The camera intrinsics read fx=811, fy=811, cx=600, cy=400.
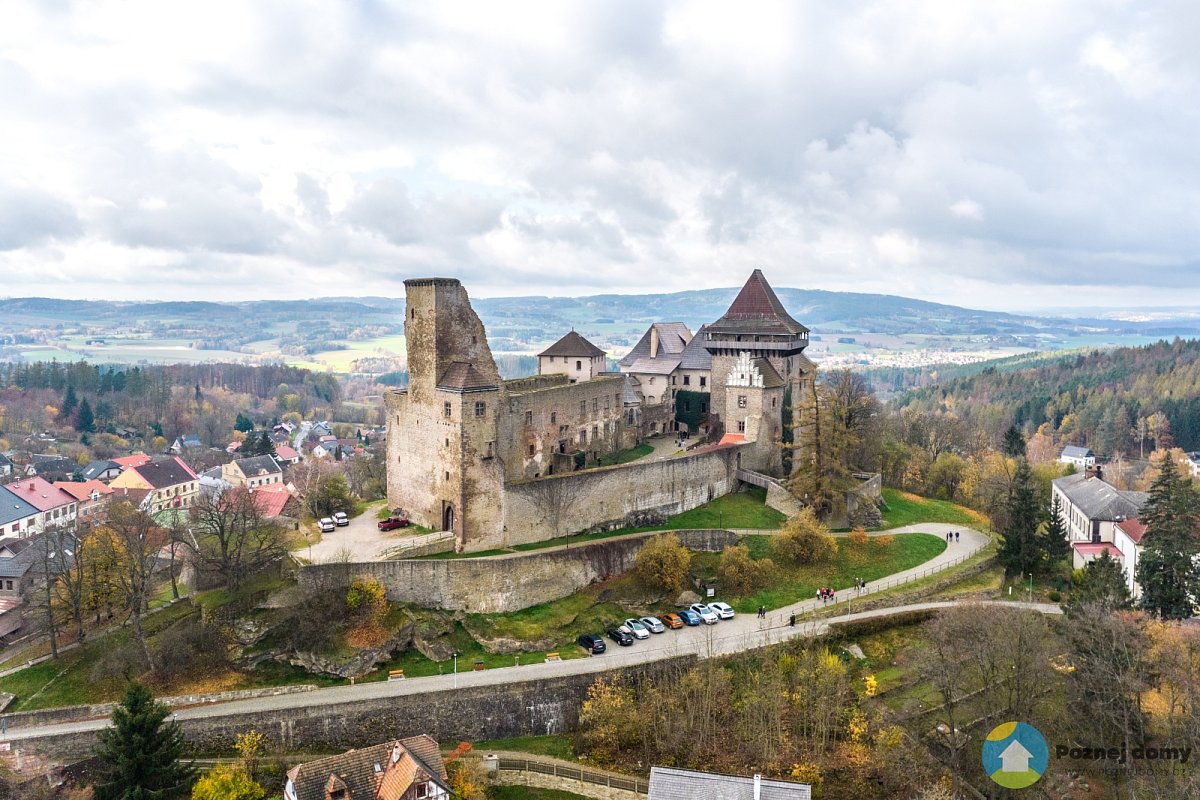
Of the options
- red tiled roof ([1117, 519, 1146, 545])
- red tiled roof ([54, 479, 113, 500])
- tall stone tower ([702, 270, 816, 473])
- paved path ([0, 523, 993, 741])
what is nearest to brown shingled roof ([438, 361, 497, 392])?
paved path ([0, 523, 993, 741])

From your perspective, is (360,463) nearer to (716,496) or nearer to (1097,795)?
(716,496)

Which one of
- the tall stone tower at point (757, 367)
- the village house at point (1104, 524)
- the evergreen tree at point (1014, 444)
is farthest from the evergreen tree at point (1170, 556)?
the evergreen tree at point (1014, 444)

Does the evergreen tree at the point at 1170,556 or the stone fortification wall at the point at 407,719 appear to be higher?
the evergreen tree at the point at 1170,556

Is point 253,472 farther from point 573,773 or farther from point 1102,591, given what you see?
point 1102,591

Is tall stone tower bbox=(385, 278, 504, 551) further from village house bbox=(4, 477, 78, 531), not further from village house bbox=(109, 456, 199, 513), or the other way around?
village house bbox=(109, 456, 199, 513)

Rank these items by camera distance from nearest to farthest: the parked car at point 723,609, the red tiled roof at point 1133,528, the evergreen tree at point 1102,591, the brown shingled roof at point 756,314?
the evergreen tree at point 1102,591, the parked car at point 723,609, the red tiled roof at point 1133,528, the brown shingled roof at point 756,314

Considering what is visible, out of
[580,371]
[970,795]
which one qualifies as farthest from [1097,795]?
[580,371]

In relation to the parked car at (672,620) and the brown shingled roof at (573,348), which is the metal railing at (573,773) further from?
the brown shingled roof at (573,348)
